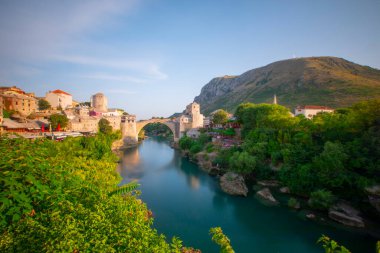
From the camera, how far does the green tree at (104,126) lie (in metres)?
32.0

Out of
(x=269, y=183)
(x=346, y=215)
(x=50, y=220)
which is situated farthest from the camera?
(x=269, y=183)

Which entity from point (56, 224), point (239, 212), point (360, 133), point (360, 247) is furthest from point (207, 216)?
point (360, 133)

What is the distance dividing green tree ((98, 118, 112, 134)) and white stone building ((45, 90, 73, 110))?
33.9 ft

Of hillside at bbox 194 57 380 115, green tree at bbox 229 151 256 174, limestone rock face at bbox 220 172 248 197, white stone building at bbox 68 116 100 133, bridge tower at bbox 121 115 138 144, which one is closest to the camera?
limestone rock face at bbox 220 172 248 197

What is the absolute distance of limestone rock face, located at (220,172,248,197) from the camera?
15477mm

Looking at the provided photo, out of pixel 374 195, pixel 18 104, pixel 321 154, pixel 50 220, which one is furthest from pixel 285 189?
pixel 18 104

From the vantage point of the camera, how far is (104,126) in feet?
106

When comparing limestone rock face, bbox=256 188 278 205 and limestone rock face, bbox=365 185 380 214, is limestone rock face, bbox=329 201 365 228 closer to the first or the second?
limestone rock face, bbox=365 185 380 214

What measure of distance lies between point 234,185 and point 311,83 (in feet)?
188

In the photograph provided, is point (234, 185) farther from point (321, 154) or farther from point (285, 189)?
point (321, 154)

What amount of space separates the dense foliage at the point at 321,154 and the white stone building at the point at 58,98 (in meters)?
34.3

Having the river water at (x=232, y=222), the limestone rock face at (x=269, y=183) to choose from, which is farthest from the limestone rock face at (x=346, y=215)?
the limestone rock face at (x=269, y=183)

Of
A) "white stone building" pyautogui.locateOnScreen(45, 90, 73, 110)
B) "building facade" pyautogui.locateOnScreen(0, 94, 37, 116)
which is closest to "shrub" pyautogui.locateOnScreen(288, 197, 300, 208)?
"building facade" pyautogui.locateOnScreen(0, 94, 37, 116)

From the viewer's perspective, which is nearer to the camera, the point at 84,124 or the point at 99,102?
the point at 84,124
